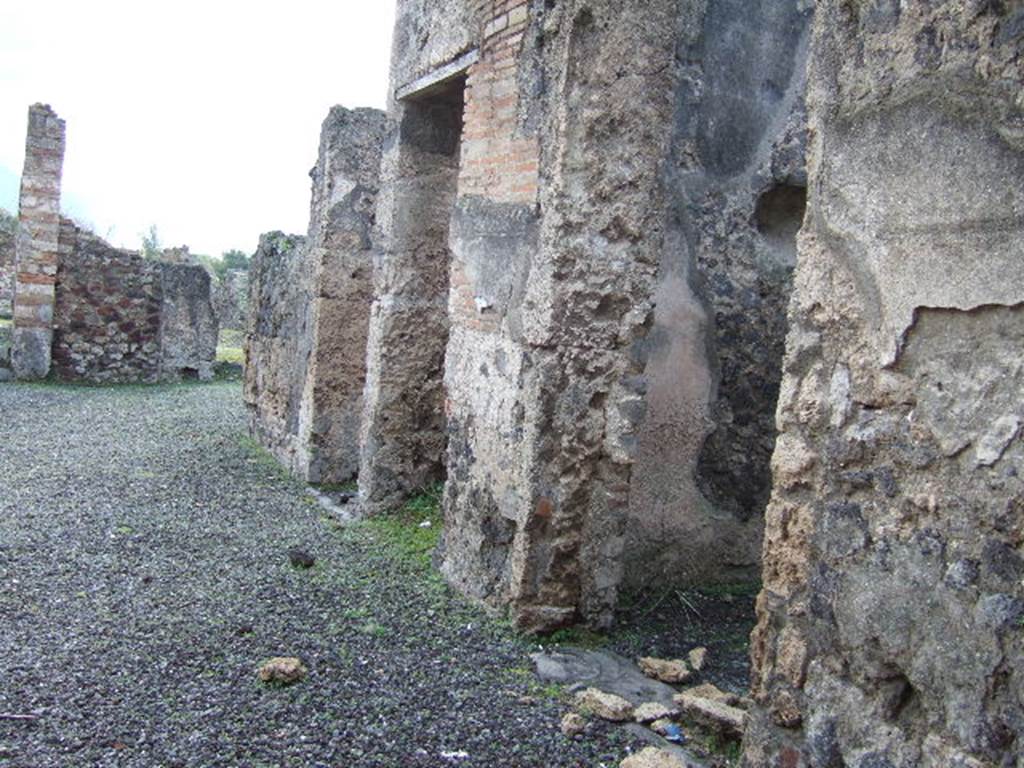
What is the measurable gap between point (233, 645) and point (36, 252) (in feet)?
32.4

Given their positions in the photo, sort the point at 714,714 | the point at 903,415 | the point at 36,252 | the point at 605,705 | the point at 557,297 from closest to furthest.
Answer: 1. the point at 903,415
2. the point at 714,714
3. the point at 605,705
4. the point at 557,297
5. the point at 36,252

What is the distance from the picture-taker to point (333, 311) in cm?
660

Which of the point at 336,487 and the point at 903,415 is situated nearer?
the point at 903,415

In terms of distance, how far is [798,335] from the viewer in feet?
7.03

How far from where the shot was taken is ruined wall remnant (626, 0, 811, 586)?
4.46 m

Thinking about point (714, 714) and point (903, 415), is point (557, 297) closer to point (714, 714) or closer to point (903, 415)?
point (714, 714)

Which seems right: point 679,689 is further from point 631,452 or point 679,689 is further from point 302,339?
point 302,339

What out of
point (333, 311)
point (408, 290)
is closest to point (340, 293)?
point (333, 311)

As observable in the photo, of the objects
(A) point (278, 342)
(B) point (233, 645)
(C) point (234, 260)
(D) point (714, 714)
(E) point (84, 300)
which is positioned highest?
(C) point (234, 260)

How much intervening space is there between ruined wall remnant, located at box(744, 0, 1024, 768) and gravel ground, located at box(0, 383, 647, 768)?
1.01m

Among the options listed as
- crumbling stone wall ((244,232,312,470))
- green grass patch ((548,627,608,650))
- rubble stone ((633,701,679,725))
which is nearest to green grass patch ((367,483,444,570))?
green grass patch ((548,627,608,650))

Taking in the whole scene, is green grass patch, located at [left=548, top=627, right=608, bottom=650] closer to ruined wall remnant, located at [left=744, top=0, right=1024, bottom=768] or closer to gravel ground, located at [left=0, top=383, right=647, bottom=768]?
gravel ground, located at [left=0, top=383, right=647, bottom=768]

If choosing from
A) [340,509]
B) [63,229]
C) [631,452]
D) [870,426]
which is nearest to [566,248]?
[631,452]

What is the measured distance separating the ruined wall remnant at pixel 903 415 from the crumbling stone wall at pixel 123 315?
11424 millimetres
